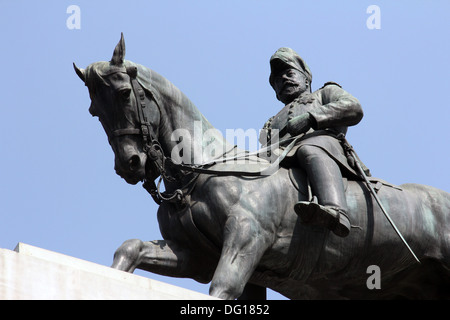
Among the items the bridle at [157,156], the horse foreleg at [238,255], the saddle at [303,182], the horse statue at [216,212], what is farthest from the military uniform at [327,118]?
the horse foreleg at [238,255]

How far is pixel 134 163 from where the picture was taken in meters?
13.2

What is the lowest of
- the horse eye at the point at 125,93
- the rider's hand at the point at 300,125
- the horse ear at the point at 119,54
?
the rider's hand at the point at 300,125

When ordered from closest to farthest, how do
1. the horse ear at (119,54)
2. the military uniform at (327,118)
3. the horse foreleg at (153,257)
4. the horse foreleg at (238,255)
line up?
the horse foreleg at (238,255), the horse foreleg at (153,257), the horse ear at (119,54), the military uniform at (327,118)

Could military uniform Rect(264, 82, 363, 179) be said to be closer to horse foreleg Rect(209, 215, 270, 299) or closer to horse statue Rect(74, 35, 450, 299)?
horse statue Rect(74, 35, 450, 299)

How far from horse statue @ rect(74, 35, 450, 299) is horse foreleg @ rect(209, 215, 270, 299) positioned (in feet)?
0.03

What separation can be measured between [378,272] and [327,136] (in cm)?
166

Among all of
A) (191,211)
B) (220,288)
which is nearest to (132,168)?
(191,211)

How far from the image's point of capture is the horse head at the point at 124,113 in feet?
43.4

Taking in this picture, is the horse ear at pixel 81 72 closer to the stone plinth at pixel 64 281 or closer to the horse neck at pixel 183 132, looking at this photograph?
the horse neck at pixel 183 132

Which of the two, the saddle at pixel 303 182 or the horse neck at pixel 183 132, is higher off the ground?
the horse neck at pixel 183 132

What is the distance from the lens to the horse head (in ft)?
43.4

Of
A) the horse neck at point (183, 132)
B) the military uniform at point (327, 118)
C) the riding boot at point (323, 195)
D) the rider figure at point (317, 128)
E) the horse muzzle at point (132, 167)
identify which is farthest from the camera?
the military uniform at point (327, 118)

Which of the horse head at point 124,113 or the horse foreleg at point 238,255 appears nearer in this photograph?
the horse foreleg at point 238,255
